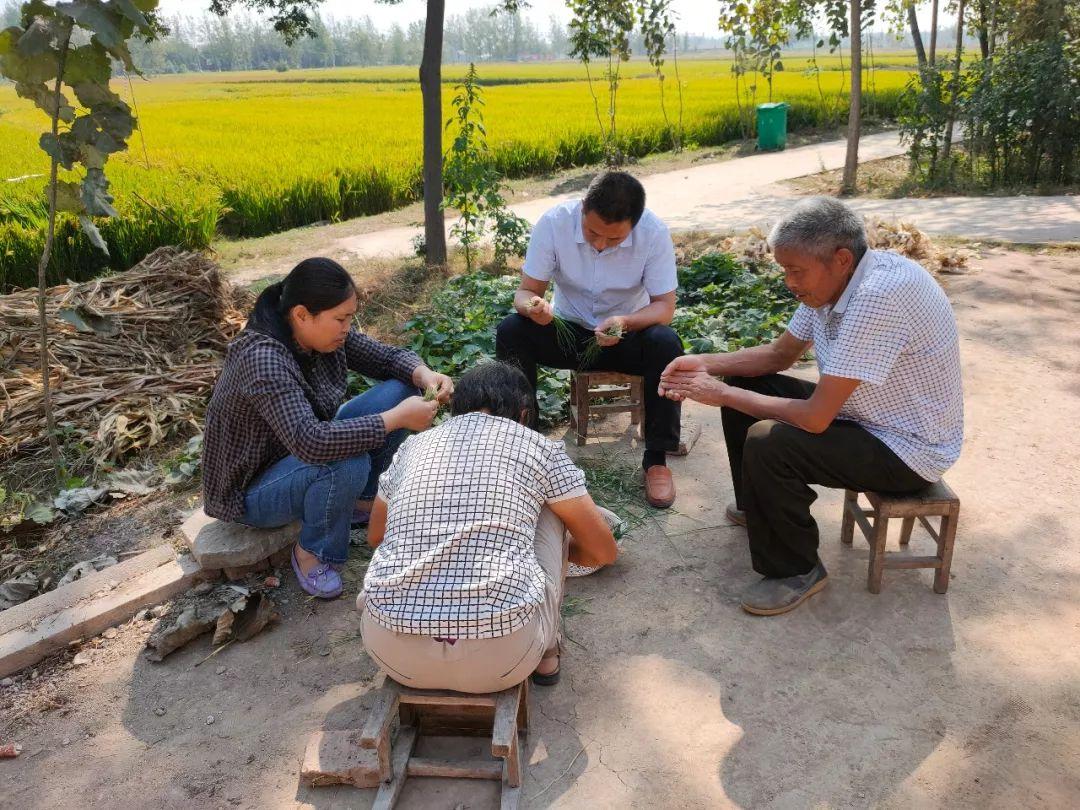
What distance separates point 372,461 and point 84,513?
1.59m

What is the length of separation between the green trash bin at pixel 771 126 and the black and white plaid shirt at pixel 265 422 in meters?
13.8

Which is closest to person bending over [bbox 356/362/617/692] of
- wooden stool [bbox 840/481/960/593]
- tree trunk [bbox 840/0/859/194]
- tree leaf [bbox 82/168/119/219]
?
wooden stool [bbox 840/481/960/593]

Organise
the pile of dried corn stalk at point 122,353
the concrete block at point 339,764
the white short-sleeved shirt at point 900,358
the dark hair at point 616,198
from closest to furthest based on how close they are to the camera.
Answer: the concrete block at point 339,764, the white short-sleeved shirt at point 900,358, the dark hair at point 616,198, the pile of dried corn stalk at point 122,353

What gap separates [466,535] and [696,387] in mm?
1278

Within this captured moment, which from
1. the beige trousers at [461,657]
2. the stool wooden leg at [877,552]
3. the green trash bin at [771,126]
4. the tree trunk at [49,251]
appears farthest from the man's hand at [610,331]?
the green trash bin at [771,126]

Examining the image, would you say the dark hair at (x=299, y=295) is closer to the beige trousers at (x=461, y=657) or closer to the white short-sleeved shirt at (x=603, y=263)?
the beige trousers at (x=461, y=657)

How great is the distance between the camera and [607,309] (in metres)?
3.94

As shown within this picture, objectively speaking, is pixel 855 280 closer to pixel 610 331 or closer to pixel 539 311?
pixel 610 331

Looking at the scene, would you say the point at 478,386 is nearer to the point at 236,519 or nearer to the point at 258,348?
the point at 258,348

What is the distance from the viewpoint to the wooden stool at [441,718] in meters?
2.05

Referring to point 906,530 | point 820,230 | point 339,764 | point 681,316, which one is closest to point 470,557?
point 339,764

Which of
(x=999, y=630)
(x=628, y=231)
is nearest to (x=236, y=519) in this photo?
(x=628, y=231)

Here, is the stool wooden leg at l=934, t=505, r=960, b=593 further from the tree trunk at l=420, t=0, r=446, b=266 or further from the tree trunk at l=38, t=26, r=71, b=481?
the tree trunk at l=420, t=0, r=446, b=266

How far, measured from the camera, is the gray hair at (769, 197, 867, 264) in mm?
2547
